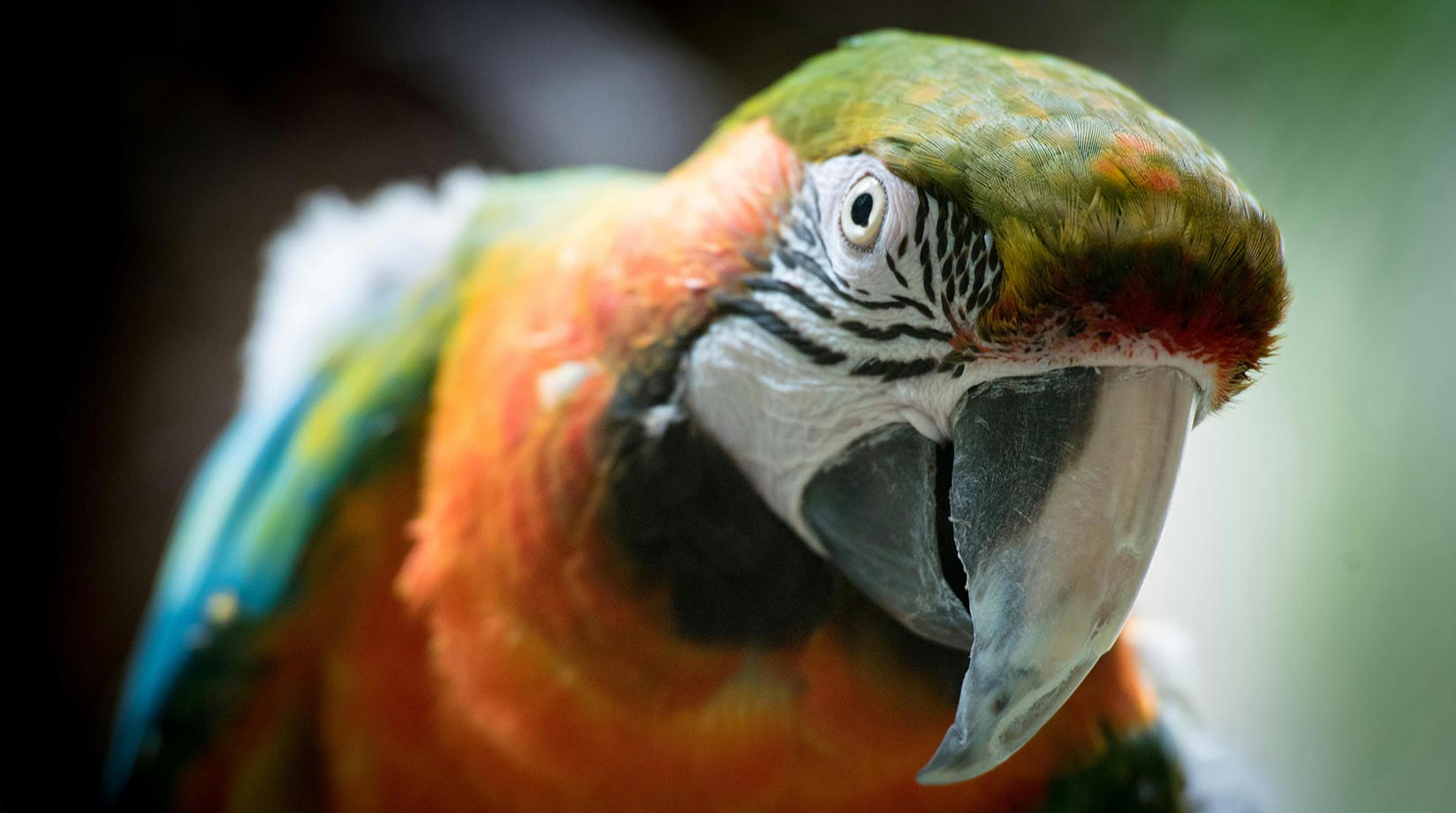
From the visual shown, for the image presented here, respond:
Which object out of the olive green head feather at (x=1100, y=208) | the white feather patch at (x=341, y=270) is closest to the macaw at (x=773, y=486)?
the olive green head feather at (x=1100, y=208)

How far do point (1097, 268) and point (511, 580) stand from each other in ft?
1.90

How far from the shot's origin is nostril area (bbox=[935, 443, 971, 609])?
0.67 m

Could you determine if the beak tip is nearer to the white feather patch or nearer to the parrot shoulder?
the parrot shoulder

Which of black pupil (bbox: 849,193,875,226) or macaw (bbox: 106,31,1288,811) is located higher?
black pupil (bbox: 849,193,875,226)

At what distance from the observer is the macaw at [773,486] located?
586mm

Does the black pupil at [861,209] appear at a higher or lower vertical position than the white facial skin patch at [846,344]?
higher

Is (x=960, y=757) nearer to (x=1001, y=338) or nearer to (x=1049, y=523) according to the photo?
(x=1049, y=523)

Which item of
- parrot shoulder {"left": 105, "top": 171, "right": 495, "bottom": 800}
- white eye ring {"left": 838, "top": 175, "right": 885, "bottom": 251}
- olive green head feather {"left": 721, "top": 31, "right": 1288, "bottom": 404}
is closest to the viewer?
olive green head feather {"left": 721, "top": 31, "right": 1288, "bottom": 404}

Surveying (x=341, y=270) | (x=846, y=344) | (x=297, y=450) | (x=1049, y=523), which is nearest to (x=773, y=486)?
(x=846, y=344)

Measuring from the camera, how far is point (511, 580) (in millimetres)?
896

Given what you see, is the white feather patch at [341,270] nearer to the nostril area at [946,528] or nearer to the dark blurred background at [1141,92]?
the dark blurred background at [1141,92]

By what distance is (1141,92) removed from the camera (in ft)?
4.36

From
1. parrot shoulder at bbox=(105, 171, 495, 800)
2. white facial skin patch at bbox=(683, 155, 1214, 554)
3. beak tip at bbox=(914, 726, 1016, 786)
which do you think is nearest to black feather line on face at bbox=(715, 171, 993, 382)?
white facial skin patch at bbox=(683, 155, 1214, 554)

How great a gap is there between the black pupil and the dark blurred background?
0.30 metres
